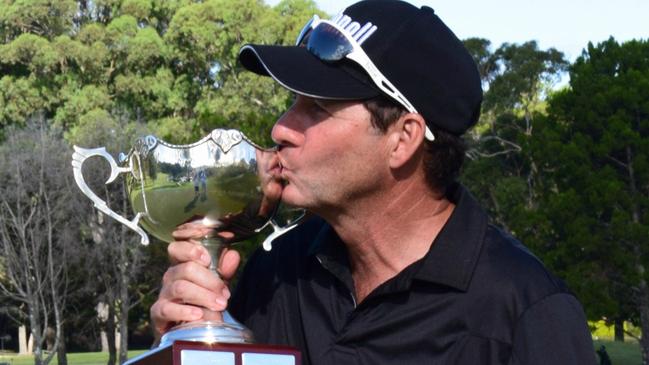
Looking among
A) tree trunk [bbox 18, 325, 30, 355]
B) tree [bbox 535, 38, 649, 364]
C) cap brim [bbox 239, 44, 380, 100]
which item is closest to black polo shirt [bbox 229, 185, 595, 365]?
cap brim [bbox 239, 44, 380, 100]

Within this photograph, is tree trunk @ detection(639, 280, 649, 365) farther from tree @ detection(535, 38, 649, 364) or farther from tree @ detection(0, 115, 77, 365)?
tree @ detection(0, 115, 77, 365)

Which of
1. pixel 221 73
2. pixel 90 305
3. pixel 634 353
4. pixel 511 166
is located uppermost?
pixel 221 73

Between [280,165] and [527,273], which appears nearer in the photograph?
[527,273]

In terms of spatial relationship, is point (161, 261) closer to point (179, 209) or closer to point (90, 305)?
point (90, 305)

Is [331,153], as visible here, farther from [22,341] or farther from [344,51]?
[22,341]

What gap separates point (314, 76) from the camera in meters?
2.70

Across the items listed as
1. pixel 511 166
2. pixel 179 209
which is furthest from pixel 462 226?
pixel 511 166

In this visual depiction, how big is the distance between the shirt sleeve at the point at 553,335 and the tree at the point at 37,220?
41.2 meters

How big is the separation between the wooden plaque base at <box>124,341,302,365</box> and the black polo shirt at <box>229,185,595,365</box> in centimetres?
16

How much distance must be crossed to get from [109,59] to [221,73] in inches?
179

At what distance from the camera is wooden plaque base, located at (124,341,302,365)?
8.43ft

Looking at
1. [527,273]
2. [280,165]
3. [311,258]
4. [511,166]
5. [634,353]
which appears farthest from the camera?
[634,353]

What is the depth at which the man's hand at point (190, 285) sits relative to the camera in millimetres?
2773

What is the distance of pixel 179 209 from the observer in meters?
2.91
